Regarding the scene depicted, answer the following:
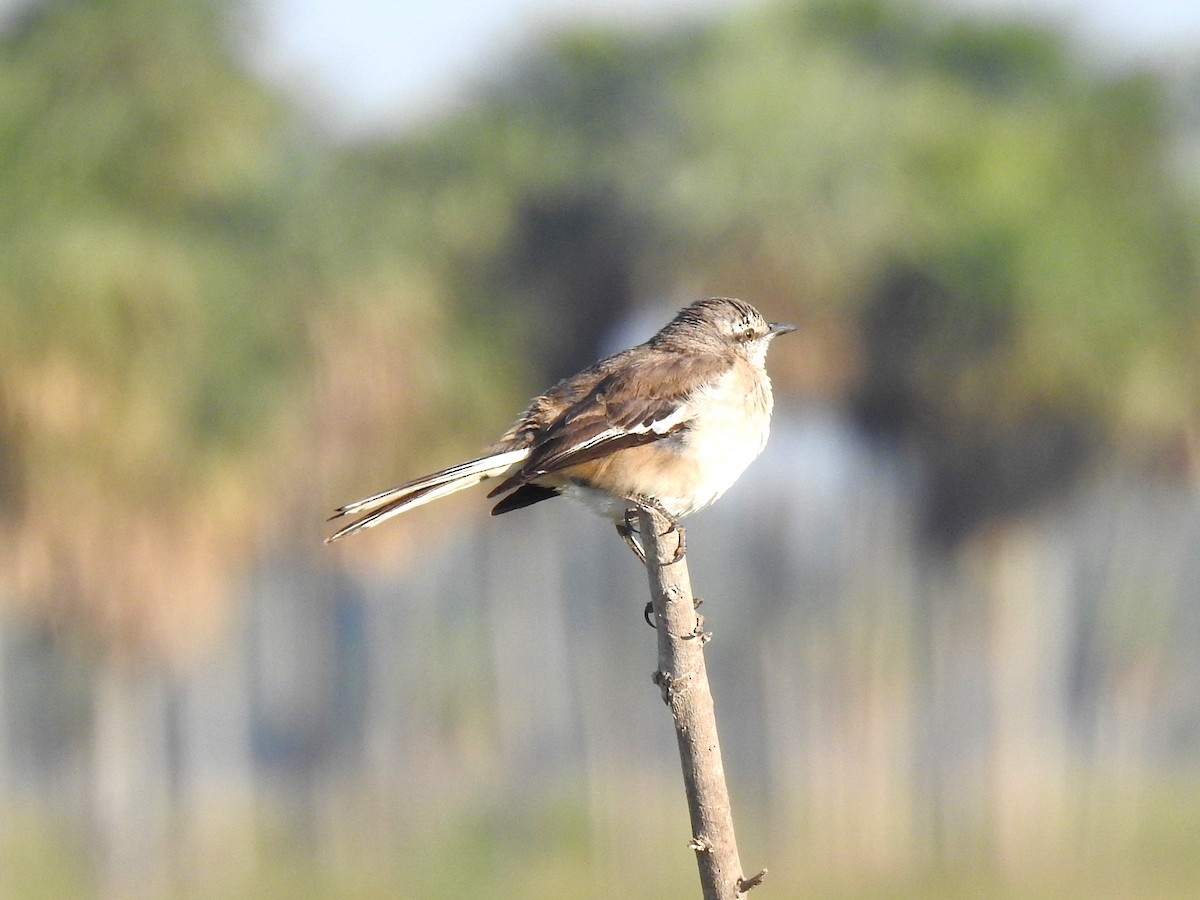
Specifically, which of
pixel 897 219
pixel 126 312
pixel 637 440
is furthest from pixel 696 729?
pixel 897 219

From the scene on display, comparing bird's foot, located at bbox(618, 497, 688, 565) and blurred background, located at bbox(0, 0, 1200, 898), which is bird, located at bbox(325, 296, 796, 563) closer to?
bird's foot, located at bbox(618, 497, 688, 565)

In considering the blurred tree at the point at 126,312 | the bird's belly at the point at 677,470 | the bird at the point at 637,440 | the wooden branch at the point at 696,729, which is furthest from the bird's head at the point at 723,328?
the blurred tree at the point at 126,312

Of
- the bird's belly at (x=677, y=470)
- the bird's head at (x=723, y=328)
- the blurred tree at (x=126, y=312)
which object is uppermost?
the blurred tree at (x=126, y=312)

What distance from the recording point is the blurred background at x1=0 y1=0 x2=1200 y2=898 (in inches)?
1193

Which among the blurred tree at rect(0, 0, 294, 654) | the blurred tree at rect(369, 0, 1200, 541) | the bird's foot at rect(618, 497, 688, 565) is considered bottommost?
the bird's foot at rect(618, 497, 688, 565)

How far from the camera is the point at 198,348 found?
26281 mm

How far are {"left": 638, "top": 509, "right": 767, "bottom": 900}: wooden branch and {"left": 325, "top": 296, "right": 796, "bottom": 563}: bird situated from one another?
1008mm

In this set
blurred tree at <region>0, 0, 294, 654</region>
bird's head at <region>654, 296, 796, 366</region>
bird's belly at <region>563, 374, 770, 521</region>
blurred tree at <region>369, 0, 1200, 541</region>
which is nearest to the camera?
bird's belly at <region>563, 374, 770, 521</region>

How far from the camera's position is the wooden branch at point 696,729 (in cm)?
583

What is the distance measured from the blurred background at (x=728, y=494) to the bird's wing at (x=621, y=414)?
18.8 m

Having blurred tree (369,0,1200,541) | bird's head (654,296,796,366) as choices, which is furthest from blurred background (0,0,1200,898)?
bird's head (654,296,796,366)

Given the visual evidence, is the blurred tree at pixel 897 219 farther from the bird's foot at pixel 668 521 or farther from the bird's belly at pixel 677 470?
the bird's foot at pixel 668 521

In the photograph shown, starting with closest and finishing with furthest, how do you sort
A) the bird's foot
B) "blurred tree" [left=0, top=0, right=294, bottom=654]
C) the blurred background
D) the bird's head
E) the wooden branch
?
the wooden branch, the bird's foot, the bird's head, "blurred tree" [left=0, top=0, right=294, bottom=654], the blurred background

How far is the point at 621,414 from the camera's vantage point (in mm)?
7512
